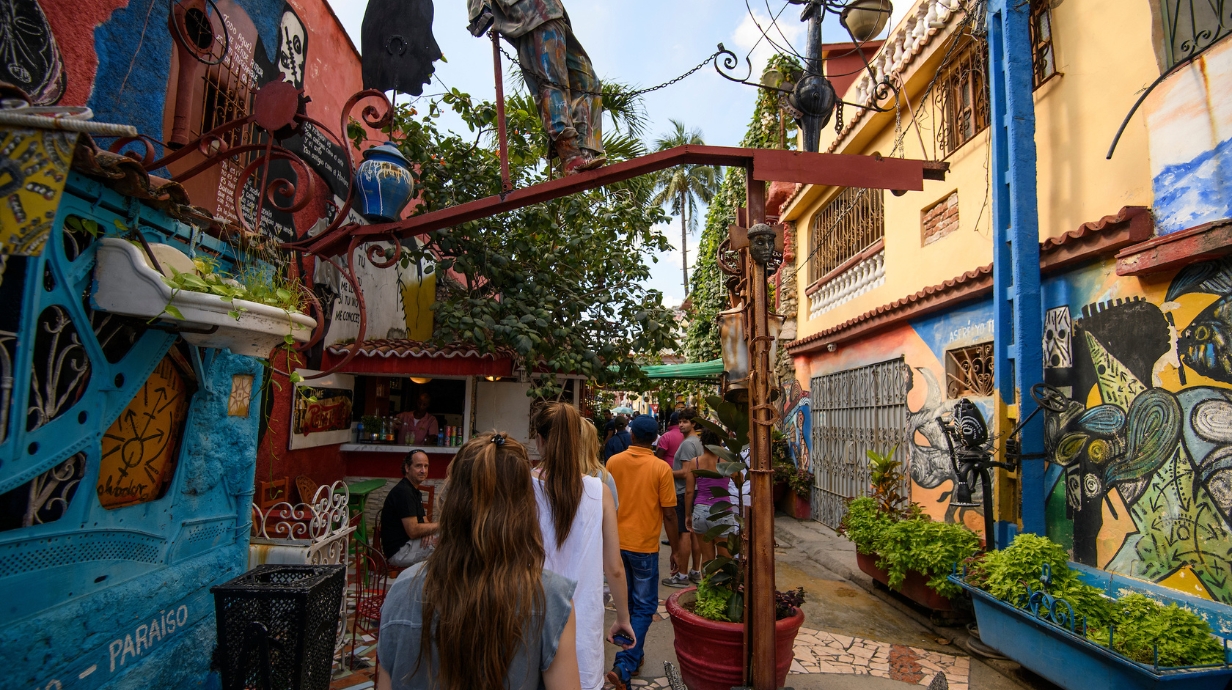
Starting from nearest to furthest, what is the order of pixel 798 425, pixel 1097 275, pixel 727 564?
pixel 727 564 → pixel 1097 275 → pixel 798 425

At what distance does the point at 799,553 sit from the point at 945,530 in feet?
10.4

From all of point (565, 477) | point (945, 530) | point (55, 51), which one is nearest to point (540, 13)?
point (55, 51)

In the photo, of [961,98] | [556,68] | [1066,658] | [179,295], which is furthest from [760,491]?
[961,98]

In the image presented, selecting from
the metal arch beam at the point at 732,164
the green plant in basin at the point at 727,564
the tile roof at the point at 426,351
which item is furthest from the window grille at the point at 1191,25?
the tile roof at the point at 426,351

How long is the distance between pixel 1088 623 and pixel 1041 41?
4.74 m

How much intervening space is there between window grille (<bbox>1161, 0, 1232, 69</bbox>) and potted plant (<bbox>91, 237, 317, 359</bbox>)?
546 cm

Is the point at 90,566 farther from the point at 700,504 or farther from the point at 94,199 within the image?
the point at 700,504

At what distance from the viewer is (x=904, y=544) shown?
19.1ft

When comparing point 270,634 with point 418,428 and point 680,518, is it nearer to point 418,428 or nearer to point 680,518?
point 680,518

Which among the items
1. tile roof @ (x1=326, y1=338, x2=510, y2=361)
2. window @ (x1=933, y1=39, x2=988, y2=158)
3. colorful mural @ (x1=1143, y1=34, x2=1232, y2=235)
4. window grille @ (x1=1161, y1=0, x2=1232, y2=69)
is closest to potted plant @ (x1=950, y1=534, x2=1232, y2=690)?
colorful mural @ (x1=1143, y1=34, x2=1232, y2=235)

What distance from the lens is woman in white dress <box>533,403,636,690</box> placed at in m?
2.61

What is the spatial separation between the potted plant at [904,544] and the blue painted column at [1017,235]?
0.44 m

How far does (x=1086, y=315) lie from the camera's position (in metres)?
4.67

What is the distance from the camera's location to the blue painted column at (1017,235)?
5.00m
